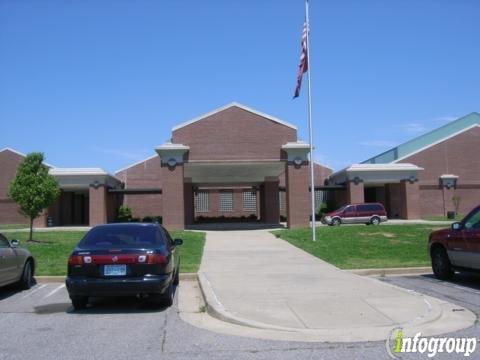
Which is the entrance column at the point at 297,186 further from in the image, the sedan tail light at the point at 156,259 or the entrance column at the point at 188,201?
the sedan tail light at the point at 156,259

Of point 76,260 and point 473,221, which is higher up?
point 473,221

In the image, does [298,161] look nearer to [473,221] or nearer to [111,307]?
[473,221]

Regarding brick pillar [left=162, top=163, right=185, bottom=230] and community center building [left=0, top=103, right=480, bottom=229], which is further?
community center building [left=0, top=103, right=480, bottom=229]

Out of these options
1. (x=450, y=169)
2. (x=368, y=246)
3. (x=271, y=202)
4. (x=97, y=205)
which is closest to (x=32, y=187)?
(x=368, y=246)

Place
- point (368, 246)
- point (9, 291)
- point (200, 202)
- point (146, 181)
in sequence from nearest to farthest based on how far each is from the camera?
point (9, 291), point (368, 246), point (146, 181), point (200, 202)

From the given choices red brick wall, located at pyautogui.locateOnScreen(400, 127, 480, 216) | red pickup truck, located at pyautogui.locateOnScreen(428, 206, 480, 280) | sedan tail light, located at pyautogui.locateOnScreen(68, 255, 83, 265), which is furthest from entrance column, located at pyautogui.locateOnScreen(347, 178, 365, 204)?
sedan tail light, located at pyautogui.locateOnScreen(68, 255, 83, 265)

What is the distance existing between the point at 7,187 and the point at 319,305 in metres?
44.9

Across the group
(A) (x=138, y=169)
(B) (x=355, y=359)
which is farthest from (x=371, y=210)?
(B) (x=355, y=359)

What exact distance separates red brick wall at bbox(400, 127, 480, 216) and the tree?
36.2 meters

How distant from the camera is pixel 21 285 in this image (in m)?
11.9

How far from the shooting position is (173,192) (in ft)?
110

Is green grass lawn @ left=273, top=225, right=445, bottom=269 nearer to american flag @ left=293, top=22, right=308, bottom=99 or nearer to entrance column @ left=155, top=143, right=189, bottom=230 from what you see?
american flag @ left=293, top=22, right=308, bottom=99

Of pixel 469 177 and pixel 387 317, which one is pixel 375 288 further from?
pixel 469 177

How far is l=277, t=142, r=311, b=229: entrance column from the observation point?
109 feet
